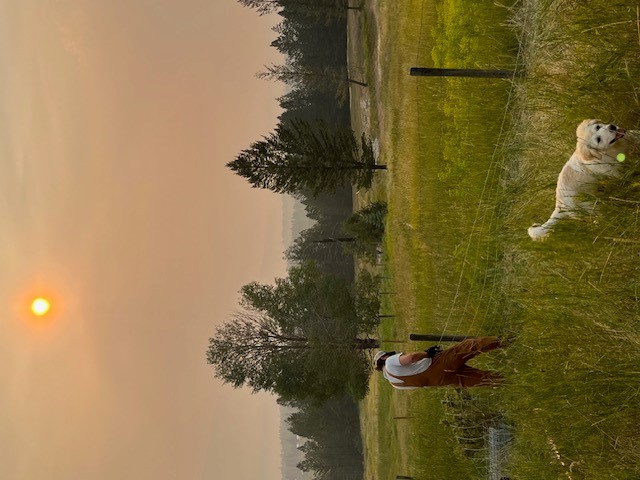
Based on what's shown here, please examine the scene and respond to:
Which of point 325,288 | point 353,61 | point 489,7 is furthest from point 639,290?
point 353,61

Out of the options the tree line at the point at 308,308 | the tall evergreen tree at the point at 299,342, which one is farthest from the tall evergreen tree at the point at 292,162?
the tall evergreen tree at the point at 299,342

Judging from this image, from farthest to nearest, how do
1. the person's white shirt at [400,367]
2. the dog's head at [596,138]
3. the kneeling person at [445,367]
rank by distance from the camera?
the person's white shirt at [400,367]
the kneeling person at [445,367]
the dog's head at [596,138]

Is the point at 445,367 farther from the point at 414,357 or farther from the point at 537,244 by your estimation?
the point at 537,244

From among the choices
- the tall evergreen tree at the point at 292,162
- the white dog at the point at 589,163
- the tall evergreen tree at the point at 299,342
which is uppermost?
the tall evergreen tree at the point at 292,162

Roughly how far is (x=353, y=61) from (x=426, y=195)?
31.6 meters

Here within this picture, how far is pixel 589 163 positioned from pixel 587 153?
0.32ft

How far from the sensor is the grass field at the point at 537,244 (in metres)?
5.00

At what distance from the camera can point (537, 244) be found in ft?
20.4

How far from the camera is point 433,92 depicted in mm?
14547

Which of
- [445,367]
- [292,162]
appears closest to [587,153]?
[445,367]

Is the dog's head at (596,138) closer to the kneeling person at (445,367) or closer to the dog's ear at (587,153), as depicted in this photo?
the dog's ear at (587,153)

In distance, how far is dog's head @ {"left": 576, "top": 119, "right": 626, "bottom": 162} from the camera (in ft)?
15.4

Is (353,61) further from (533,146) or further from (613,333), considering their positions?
(613,333)

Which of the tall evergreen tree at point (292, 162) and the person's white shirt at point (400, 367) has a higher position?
the tall evergreen tree at point (292, 162)
